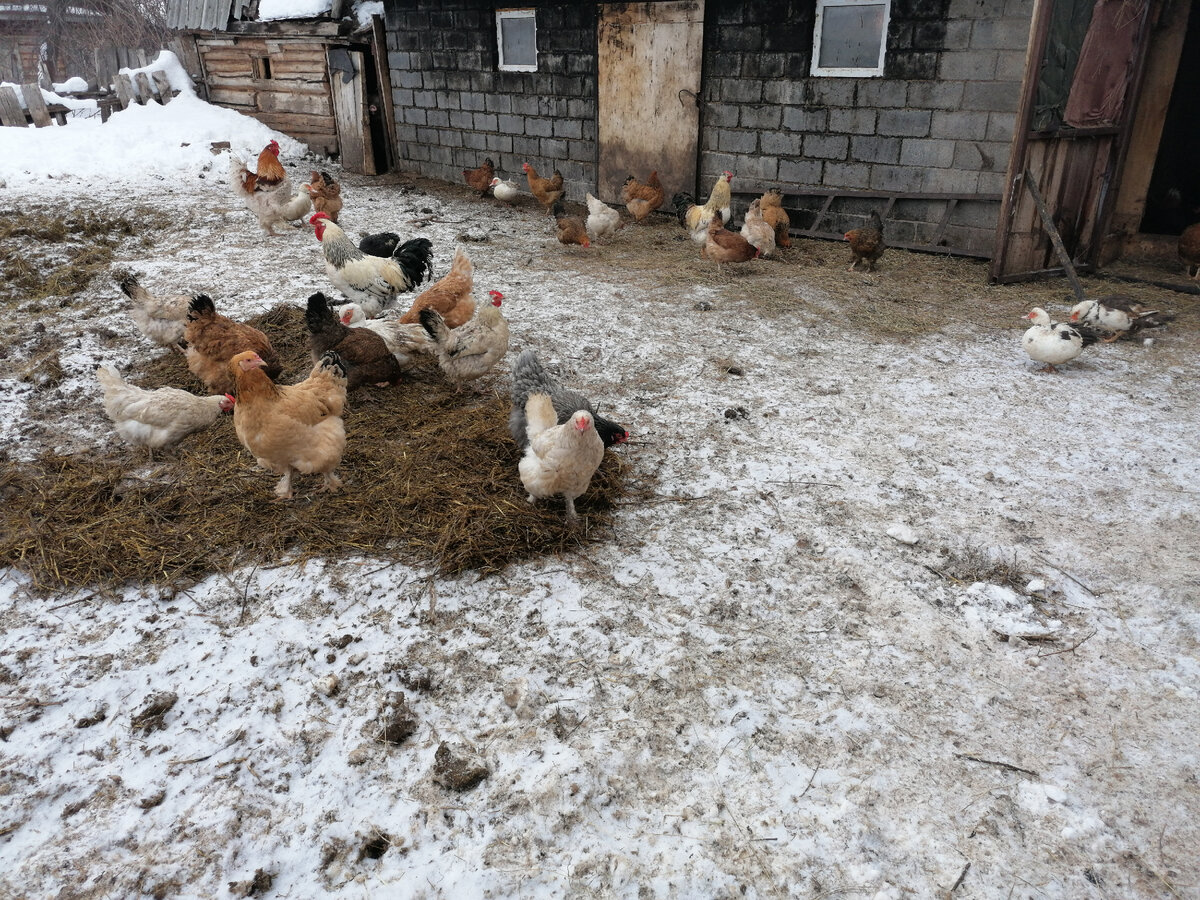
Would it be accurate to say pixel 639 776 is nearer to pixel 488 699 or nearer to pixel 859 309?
pixel 488 699

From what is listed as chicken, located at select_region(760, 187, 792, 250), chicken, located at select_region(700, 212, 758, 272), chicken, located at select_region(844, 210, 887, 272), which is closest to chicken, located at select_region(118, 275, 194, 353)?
chicken, located at select_region(700, 212, 758, 272)

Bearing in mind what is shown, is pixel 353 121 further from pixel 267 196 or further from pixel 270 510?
pixel 270 510

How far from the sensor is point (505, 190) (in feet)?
39.9

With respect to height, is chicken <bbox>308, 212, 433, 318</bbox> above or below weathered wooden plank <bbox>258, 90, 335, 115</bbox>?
below

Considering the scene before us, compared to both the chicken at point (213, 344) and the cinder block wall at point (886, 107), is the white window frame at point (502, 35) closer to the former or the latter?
the cinder block wall at point (886, 107)

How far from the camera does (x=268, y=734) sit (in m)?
2.84

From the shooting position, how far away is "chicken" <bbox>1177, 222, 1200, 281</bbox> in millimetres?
7898

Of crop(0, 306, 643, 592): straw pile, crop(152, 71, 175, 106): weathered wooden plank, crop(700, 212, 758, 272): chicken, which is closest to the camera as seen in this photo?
crop(0, 306, 643, 592): straw pile

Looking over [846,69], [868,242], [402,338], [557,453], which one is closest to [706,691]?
[557,453]

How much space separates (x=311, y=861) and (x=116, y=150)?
16510 mm

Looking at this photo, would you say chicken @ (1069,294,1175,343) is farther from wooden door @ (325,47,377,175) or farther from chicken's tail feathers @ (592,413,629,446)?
wooden door @ (325,47,377,175)

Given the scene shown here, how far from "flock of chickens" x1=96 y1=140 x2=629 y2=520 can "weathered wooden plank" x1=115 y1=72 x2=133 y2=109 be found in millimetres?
13704

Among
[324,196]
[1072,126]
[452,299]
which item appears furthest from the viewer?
[324,196]

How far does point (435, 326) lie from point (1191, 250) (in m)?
8.48
